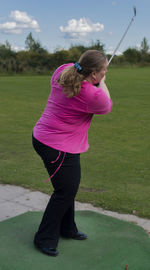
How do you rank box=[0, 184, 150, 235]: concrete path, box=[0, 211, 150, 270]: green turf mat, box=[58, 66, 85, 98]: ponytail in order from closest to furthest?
box=[58, 66, 85, 98]: ponytail → box=[0, 211, 150, 270]: green turf mat → box=[0, 184, 150, 235]: concrete path

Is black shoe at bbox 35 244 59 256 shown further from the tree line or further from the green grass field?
the tree line

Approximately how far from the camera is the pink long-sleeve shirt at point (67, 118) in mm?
3098

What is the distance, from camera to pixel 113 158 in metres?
7.20

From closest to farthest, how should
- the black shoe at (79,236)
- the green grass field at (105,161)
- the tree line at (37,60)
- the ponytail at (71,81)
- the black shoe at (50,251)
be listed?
the ponytail at (71,81), the black shoe at (50,251), the black shoe at (79,236), the green grass field at (105,161), the tree line at (37,60)

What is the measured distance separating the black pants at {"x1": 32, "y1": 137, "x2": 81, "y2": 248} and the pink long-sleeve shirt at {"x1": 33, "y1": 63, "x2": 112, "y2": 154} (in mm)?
A: 75

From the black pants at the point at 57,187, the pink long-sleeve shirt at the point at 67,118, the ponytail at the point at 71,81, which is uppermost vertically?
the ponytail at the point at 71,81

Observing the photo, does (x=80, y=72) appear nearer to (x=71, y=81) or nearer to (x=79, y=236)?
(x=71, y=81)

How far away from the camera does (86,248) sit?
11.8 feet

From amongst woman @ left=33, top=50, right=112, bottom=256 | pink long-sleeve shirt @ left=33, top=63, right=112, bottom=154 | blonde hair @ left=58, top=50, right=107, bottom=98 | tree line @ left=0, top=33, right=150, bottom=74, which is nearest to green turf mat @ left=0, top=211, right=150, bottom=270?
woman @ left=33, top=50, right=112, bottom=256

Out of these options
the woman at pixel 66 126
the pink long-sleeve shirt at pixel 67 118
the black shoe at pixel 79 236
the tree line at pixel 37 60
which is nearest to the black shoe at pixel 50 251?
the woman at pixel 66 126

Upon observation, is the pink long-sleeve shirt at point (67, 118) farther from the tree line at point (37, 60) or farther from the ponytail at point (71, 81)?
the tree line at point (37, 60)

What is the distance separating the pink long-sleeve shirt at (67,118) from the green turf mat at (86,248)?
3.23 feet

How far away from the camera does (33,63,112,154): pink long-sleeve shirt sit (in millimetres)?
3098

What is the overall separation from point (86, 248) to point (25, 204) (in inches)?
56.2
